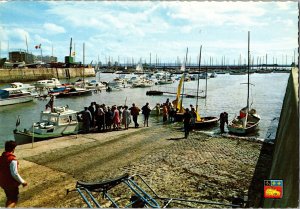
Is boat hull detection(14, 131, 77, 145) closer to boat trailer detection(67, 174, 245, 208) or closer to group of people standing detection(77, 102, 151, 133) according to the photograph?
group of people standing detection(77, 102, 151, 133)

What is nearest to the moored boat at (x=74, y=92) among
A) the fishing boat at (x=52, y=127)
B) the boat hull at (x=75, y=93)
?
the boat hull at (x=75, y=93)

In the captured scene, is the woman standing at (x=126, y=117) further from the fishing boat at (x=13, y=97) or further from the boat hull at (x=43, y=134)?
the fishing boat at (x=13, y=97)

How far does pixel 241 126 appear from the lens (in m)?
21.8

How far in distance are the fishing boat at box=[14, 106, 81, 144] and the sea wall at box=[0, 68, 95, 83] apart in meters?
39.1

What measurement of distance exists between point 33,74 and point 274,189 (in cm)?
7383

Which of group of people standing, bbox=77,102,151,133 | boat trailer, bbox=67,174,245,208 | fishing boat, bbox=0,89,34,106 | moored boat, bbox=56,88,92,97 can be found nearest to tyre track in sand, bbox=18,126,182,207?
boat trailer, bbox=67,174,245,208

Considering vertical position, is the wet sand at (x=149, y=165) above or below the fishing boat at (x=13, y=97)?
below

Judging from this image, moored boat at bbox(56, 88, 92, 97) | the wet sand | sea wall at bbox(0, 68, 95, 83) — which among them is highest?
sea wall at bbox(0, 68, 95, 83)

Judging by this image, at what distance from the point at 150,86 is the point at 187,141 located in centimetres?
5443

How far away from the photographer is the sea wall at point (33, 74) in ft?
212

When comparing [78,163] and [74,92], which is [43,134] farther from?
[74,92]

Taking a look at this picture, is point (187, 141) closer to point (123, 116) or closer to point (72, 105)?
point (123, 116)

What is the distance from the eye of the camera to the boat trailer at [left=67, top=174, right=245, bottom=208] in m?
6.27

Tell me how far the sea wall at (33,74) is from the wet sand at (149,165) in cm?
4297
